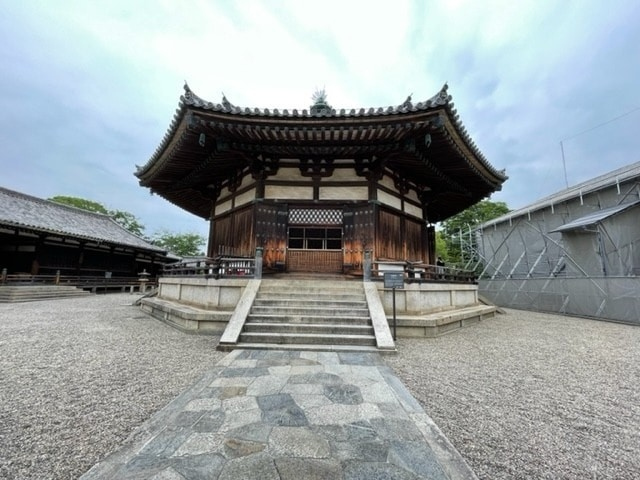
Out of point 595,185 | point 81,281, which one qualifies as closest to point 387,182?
point 595,185

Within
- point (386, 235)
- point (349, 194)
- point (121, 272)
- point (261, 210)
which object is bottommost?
point (121, 272)

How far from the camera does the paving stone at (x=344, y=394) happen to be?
10.2 feet

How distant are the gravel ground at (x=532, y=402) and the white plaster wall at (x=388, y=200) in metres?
4.76

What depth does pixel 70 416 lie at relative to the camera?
2.81m

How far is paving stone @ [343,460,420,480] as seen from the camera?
6.28 ft

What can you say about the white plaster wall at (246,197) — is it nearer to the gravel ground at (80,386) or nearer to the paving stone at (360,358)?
the gravel ground at (80,386)

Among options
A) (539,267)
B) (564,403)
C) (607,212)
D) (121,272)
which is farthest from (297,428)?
(121,272)

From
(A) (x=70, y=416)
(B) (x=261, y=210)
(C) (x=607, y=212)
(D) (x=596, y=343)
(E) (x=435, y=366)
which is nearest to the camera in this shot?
(A) (x=70, y=416)

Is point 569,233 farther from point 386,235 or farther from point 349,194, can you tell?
point 349,194

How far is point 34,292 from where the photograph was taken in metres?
15.0

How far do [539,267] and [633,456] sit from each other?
64.9ft

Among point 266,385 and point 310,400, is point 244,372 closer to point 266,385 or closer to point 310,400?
point 266,385

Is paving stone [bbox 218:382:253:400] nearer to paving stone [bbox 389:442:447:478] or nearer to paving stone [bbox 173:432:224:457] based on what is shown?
paving stone [bbox 173:432:224:457]

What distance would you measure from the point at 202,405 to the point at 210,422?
0.41 m
